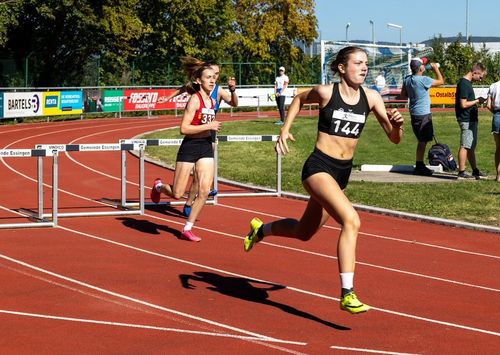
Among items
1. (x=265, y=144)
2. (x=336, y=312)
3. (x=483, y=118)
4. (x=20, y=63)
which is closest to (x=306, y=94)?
(x=336, y=312)

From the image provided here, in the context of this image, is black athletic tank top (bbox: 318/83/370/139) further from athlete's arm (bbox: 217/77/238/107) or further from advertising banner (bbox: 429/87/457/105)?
advertising banner (bbox: 429/87/457/105)

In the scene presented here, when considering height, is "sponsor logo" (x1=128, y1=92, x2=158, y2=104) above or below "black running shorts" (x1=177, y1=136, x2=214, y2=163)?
above

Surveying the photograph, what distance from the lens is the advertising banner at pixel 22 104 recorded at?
119ft

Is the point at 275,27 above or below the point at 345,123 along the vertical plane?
above

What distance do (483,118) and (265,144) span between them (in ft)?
46.6

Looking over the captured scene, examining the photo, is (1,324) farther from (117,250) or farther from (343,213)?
(117,250)

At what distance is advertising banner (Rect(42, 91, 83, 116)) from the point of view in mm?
38469

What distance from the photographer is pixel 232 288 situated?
9.28 meters

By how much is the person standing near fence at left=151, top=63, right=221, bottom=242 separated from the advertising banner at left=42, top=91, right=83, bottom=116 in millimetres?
26745

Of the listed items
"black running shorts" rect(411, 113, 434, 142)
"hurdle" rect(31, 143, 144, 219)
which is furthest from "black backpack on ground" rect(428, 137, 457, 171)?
"hurdle" rect(31, 143, 144, 219)

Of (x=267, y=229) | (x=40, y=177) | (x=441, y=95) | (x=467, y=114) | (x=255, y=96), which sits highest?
(x=441, y=95)

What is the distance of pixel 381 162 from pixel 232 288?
1346 centimetres

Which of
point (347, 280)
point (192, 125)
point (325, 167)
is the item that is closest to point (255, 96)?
point (192, 125)

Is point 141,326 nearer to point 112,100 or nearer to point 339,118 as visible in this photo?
point 339,118
